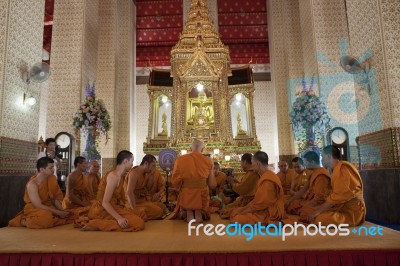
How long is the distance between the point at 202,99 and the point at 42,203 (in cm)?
734

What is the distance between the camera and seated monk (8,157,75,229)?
4.21 meters

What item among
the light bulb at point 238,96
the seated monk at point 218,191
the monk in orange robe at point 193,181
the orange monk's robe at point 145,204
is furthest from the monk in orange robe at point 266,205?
the light bulb at point 238,96

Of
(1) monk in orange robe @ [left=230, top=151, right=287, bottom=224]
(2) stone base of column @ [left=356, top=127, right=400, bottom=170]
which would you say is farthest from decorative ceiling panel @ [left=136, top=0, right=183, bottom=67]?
(1) monk in orange robe @ [left=230, top=151, right=287, bottom=224]

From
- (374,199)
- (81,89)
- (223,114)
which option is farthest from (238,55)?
(374,199)

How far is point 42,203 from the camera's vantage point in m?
4.41

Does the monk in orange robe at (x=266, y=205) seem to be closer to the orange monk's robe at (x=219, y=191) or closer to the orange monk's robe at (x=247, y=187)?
the orange monk's robe at (x=247, y=187)

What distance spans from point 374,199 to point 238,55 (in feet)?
34.2

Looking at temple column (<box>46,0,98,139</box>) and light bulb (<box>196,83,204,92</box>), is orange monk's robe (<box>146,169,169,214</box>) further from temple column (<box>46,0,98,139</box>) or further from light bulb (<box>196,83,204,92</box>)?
light bulb (<box>196,83,204,92</box>)

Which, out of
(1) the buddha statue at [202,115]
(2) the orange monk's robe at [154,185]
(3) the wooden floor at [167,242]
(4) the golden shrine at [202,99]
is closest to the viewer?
(3) the wooden floor at [167,242]

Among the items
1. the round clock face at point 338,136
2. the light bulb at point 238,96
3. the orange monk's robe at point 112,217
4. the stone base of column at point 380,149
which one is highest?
the light bulb at point 238,96

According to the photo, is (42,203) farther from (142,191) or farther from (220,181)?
(220,181)

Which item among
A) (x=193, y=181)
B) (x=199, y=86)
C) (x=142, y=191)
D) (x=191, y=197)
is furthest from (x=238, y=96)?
(x=191, y=197)

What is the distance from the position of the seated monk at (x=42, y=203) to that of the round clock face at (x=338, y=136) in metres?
5.34

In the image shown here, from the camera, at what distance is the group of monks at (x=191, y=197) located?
3920 millimetres
